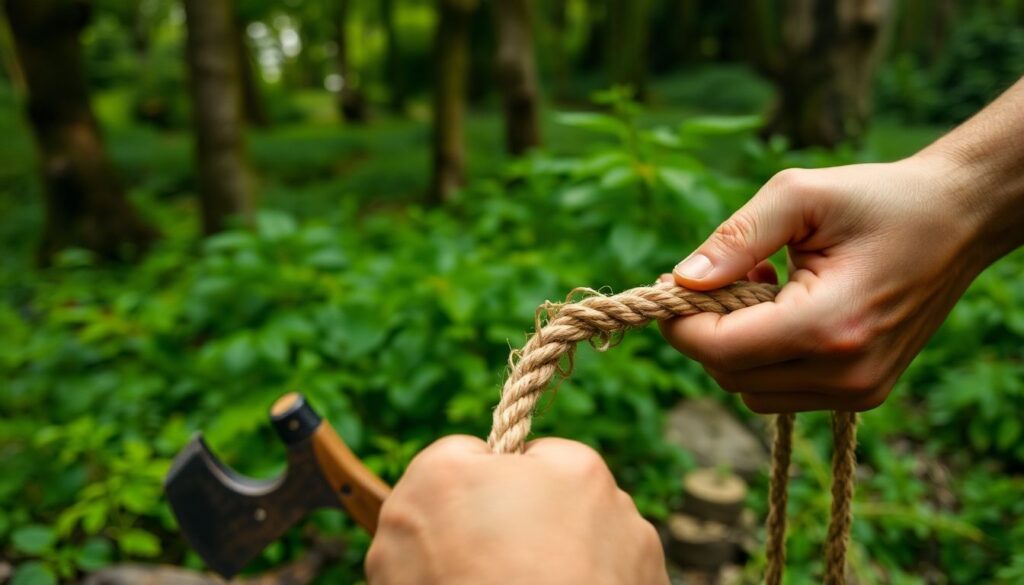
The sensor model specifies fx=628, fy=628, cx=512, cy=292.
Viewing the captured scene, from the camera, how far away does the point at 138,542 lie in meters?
1.93

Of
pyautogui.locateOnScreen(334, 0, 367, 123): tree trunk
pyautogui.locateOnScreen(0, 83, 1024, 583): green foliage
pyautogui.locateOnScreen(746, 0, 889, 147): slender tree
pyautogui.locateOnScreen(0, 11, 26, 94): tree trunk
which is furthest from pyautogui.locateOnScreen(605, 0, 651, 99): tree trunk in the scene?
pyautogui.locateOnScreen(0, 83, 1024, 583): green foliage

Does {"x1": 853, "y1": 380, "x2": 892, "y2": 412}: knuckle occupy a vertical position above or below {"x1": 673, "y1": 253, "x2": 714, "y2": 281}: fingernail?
below

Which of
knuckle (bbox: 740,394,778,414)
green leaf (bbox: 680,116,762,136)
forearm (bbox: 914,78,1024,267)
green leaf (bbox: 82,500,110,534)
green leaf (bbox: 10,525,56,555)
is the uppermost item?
forearm (bbox: 914,78,1024,267)

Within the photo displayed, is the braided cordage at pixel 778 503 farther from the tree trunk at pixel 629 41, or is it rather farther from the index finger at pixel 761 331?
the tree trunk at pixel 629 41

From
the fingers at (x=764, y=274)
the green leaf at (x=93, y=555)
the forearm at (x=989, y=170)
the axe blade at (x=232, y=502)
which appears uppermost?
the forearm at (x=989, y=170)

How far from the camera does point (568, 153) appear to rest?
6.57 meters

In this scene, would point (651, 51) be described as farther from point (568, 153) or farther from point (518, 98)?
point (518, 98)

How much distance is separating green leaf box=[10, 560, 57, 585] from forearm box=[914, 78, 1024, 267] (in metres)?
2.42

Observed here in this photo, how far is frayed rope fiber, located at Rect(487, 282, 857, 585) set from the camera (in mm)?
910

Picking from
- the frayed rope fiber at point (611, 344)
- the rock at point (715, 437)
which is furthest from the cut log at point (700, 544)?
the frayed rope fiber at point (611, 344)

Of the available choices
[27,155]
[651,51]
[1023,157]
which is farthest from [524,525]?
[651,51]

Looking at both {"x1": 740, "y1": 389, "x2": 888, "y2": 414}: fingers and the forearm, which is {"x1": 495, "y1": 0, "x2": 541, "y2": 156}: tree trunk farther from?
{"x1": 740, "y1": 389, "x2": 888, "y2": 414}: fingers

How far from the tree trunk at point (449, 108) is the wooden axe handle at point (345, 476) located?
423cm

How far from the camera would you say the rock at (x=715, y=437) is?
257cm
